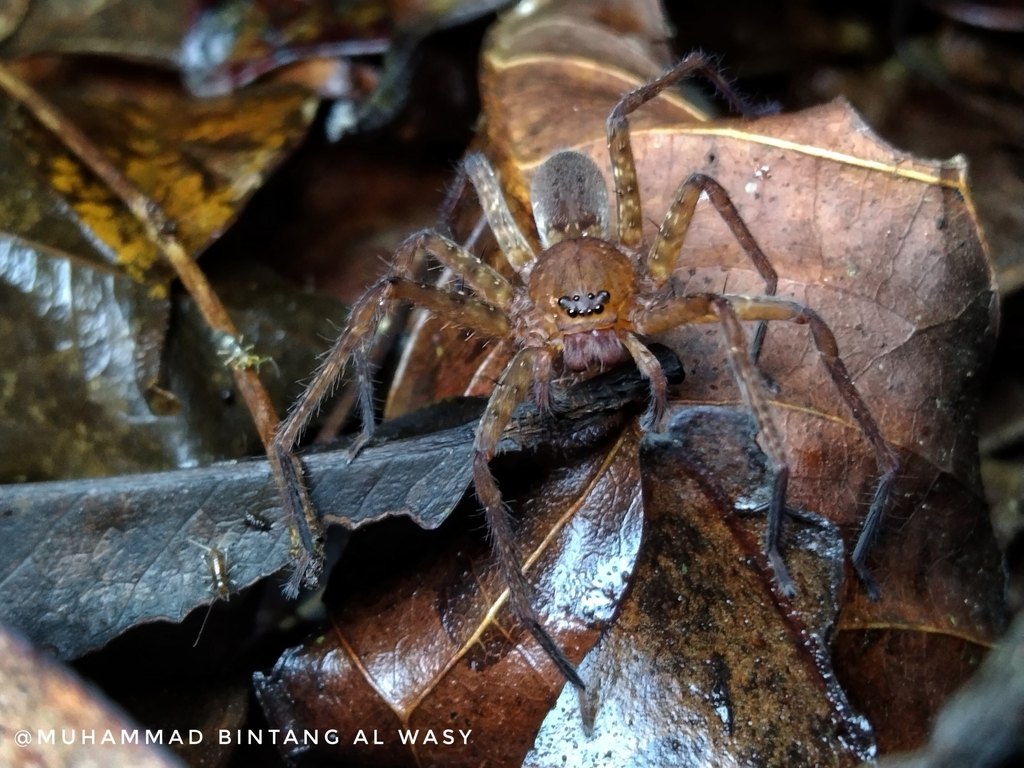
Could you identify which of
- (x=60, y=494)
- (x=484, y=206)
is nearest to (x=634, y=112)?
(x=484, y=206)

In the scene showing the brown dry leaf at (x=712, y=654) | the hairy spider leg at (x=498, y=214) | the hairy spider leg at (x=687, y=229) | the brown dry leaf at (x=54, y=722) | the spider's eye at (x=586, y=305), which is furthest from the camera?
the hairy spider leg at (x=498, y=214)

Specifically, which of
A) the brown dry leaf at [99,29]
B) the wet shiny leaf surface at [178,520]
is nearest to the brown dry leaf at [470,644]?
the wet shiny leaf surface at [178,520]

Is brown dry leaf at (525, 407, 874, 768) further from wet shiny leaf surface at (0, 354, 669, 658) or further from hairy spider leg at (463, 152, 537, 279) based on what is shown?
hairy spider leg at (463, 152, 537, 279)

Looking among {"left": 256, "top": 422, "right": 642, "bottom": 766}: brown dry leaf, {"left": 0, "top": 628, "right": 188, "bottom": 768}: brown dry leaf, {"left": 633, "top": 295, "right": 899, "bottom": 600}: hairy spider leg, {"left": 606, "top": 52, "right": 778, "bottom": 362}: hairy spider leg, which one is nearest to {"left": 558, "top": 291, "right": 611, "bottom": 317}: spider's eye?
{"left": 606, "top": 52, "right": 778, "bottom": 362}: hairy spider leg

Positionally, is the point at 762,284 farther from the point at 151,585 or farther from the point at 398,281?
the point at 151,585

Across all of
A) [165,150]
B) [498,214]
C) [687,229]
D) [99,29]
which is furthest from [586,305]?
[99,29]

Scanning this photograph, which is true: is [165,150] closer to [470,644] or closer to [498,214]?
[498,214]

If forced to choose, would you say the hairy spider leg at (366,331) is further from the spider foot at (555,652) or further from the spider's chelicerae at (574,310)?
the spider foot at (555,652)
